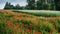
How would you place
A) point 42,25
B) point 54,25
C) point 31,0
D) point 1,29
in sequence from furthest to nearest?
point 31,0 < point 54,25 < point 42,25 < point 1,29

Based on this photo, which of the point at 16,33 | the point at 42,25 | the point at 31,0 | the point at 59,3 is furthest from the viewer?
the point at 31,0

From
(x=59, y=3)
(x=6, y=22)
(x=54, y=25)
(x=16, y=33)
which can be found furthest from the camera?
(x=59, y=3)

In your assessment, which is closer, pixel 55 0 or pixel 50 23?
pixel 50 23

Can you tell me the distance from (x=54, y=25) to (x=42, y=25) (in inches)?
40.9

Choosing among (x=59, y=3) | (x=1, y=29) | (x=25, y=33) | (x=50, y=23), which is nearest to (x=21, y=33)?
(x=25, y=33)

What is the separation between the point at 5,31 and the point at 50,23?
139 inches

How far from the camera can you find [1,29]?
9.52 meters

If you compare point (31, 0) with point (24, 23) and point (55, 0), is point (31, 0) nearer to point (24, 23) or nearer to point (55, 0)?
point (55, 0)

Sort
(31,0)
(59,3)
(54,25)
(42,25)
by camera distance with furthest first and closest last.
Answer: (31,0) → (59,3) → (54,25) → (42,25)

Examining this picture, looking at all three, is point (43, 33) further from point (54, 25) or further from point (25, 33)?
point (54, 25)

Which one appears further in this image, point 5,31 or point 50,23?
point 50,23

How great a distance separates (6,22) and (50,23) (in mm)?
2738

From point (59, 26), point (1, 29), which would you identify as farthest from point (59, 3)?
point (1, 29)

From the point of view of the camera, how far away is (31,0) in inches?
1677
